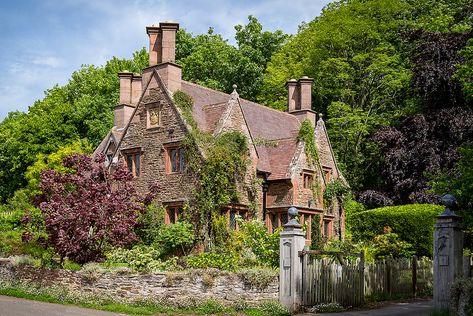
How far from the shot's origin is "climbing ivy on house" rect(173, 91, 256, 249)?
26.9m

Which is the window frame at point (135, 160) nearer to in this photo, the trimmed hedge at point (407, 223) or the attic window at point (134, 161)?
the attic window at point (134, 161)

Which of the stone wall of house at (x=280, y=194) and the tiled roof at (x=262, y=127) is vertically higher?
the tiled roof at (x=262, y=127)

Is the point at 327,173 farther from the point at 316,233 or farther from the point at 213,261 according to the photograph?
the point at 213,261

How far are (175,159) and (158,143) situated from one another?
1236mm

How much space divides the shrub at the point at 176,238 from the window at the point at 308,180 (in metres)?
6.26

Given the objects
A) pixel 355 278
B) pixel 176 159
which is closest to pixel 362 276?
pixel 355 278

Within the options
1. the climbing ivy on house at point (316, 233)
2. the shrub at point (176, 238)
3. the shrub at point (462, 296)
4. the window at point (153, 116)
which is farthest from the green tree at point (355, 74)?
the shrub at point (462, 296)

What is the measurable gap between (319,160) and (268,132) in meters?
3.16

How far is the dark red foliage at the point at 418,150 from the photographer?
1384 inches

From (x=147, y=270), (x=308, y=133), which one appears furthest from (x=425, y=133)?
(x=147, y=270)

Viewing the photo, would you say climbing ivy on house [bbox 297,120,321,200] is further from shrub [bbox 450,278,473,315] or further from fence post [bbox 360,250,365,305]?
shrub [bbox 450,278,473,315]

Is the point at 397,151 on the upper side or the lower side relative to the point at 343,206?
upper

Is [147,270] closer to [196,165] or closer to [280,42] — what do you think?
[196,165]

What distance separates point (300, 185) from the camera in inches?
1177
